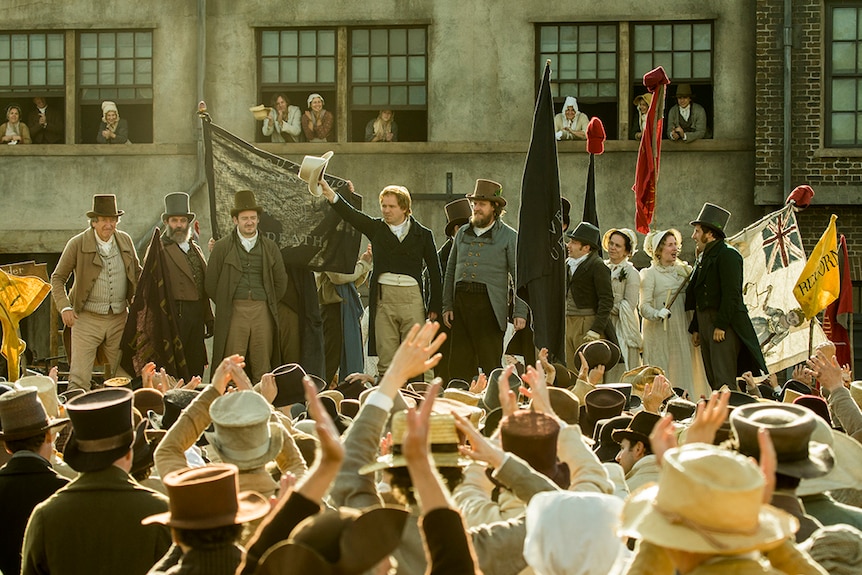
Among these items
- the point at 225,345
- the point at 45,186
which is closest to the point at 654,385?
the point at 225,345

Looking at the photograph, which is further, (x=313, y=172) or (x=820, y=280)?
(x=820, y=280)

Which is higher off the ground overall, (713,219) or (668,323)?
(713,219)

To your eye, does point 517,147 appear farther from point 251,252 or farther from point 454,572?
point 454,572

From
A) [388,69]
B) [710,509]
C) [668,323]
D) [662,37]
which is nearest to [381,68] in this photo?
[388,69]

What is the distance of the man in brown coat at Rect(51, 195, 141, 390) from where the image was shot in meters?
11.4

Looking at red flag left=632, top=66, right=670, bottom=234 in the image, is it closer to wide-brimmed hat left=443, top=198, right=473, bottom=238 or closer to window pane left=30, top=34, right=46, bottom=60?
wide-brimmed hat left=443, top=198, right=473, bottom=238

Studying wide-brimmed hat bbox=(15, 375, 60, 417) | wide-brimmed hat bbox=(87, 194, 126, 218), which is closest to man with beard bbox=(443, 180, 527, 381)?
wide-brimmed hat bbox=(87, 194, 126, 218)

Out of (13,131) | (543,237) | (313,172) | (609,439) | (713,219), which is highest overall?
(13,131)

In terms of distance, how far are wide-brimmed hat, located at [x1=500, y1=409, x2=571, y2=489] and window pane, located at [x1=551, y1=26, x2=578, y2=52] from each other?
49.3 ft

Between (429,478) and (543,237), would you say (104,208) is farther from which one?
(429,478)

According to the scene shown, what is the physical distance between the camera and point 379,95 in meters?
18.9

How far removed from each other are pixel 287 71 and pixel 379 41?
1399 mm

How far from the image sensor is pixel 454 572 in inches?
119

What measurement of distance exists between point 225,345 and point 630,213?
8381 mm
